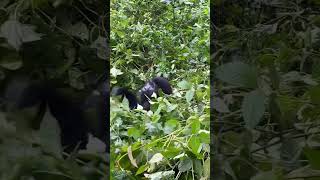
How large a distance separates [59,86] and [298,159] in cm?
43

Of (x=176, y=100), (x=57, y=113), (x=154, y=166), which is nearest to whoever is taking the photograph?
(x=57, y=113)

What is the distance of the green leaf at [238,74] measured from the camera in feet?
2.66

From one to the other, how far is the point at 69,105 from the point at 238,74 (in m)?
0.29

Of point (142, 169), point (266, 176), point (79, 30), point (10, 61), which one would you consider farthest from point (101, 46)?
point (266, 176)

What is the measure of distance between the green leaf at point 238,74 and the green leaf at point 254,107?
0.02m

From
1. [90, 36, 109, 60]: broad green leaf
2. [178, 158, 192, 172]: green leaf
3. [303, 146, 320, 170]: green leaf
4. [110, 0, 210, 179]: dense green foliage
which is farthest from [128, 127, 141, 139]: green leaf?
[303, 146, 320, 170]: green leaf

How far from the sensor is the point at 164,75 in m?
1.06

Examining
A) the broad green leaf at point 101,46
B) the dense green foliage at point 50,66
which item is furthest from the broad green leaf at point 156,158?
the broad green leaf at point 101,46

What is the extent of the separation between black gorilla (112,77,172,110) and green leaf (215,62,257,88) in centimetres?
25

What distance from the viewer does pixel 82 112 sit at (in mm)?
799

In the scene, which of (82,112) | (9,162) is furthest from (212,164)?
(9,162)

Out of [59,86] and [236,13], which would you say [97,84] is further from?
[236,13]

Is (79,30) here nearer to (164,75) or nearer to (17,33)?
(17,33)

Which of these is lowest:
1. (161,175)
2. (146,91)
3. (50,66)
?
(161,175)
